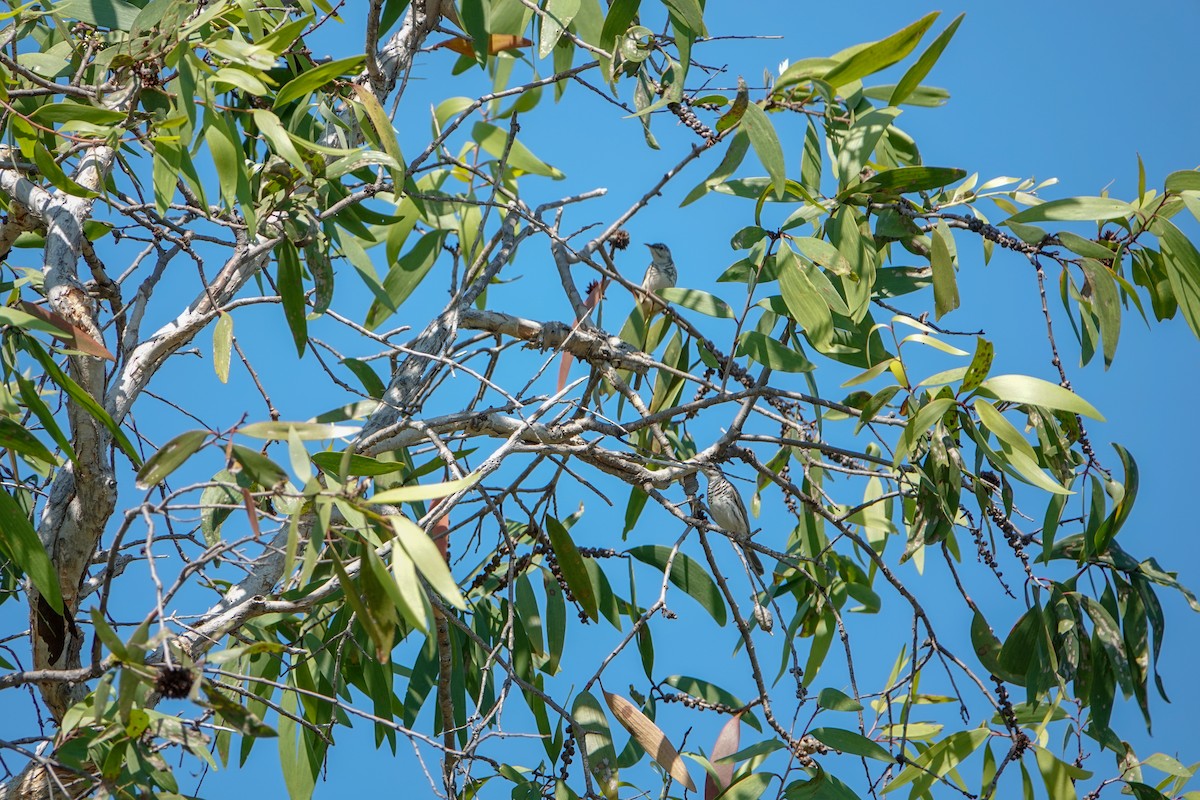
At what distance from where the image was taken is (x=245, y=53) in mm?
993

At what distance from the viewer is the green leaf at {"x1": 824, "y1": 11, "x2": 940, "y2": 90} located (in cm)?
106

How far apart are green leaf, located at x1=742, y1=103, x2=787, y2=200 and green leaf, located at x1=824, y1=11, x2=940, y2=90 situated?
12 cm

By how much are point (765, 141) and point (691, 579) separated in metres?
A: 0.72

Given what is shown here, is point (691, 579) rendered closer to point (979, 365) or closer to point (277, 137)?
point (979, 365)

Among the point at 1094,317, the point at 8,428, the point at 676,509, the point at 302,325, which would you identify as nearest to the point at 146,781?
the point at 8,428

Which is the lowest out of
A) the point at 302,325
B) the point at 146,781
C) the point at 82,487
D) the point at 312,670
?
the point at 146,781

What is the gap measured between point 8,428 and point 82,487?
0.81ft

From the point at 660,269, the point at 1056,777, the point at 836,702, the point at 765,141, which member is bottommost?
the point at 1056,777

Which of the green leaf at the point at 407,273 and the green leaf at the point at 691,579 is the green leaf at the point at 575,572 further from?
the green leaf at the point at 407,273

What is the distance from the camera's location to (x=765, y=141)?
3.42 ft

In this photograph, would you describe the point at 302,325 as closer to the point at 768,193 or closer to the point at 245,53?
the point at 245,53

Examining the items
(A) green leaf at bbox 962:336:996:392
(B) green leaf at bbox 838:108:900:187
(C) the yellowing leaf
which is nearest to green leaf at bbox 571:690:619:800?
(C) the yellowing leaf

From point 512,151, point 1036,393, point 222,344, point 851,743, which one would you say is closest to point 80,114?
point 222,344

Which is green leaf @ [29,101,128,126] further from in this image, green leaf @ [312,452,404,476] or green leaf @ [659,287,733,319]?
green leaf @ [659,287,733,319]
